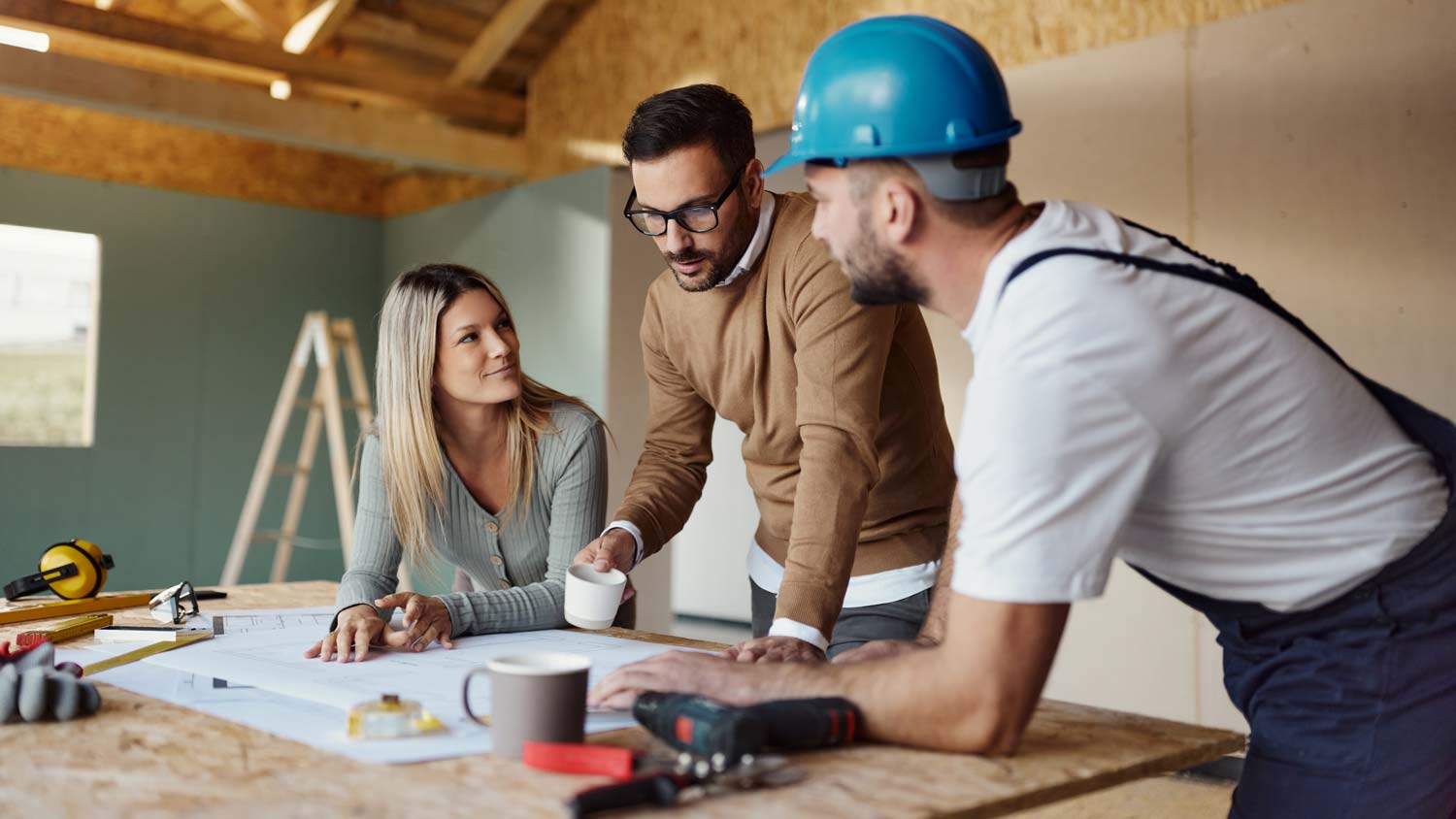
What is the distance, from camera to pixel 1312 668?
1.14 m

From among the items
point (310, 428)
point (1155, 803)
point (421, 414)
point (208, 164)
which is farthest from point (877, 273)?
point (208, 164)

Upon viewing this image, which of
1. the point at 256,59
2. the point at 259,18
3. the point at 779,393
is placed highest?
the point at 259,18

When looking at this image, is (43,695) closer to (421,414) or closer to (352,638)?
(352,638)

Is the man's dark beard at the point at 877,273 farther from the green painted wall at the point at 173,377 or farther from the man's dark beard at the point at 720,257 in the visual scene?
the green painted wall at the point at 173,377

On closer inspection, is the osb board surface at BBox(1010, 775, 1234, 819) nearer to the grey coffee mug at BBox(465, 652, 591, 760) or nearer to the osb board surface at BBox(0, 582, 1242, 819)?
the osb board surface at BBox(0, 582, 1242, 819)

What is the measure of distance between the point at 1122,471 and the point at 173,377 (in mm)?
6374

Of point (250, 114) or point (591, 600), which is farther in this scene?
point (250, 114)

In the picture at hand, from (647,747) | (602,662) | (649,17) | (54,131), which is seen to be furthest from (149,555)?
(647,747)

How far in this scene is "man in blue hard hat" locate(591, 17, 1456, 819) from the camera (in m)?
0.97

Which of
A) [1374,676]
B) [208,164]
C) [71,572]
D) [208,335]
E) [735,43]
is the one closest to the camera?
[1374,676]

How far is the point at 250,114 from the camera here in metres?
5.34

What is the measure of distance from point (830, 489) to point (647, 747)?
572 millimetres

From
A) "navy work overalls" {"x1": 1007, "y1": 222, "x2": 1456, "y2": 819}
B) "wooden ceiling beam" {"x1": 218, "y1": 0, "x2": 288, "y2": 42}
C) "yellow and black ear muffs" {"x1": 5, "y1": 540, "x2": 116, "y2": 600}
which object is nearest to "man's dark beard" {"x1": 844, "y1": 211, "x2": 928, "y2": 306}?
"navy work overalls" {"x1": 1007, "y1": 222, "x2": 1456, "y2": 819}

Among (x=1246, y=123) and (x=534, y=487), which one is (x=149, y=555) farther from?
(x=1246, y=123)
